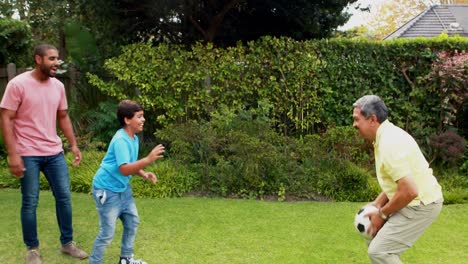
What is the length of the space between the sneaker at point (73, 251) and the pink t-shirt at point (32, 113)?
0.98 m

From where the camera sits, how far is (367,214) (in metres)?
3.44

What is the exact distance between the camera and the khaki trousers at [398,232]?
3.20 meters

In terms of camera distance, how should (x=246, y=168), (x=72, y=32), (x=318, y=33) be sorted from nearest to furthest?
(x=246, y=168) < (x=72, y=32) < (x=318, y=33)

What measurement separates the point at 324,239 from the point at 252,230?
85cm

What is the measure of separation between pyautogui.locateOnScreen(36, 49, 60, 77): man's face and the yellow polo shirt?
9.76 feet

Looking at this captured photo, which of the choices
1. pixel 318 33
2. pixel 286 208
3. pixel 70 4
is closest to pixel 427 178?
pixel 286 208

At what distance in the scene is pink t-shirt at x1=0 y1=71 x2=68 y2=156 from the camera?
421 cm

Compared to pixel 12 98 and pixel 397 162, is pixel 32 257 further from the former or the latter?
pixel 397 162

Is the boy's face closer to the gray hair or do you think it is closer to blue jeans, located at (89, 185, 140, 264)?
blue jeans, located at (89, 185, 140, 264)

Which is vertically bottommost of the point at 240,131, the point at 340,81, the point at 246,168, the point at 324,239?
the point at 324,239

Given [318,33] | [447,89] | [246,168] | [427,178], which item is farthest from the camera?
[318,33]

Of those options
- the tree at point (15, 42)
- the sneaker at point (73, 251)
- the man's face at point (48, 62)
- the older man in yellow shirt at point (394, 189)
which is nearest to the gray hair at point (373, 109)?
the older man in yellow shirt at point (394, 189)

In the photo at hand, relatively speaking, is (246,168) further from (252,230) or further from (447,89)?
(447,89)

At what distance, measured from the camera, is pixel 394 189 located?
322cm
